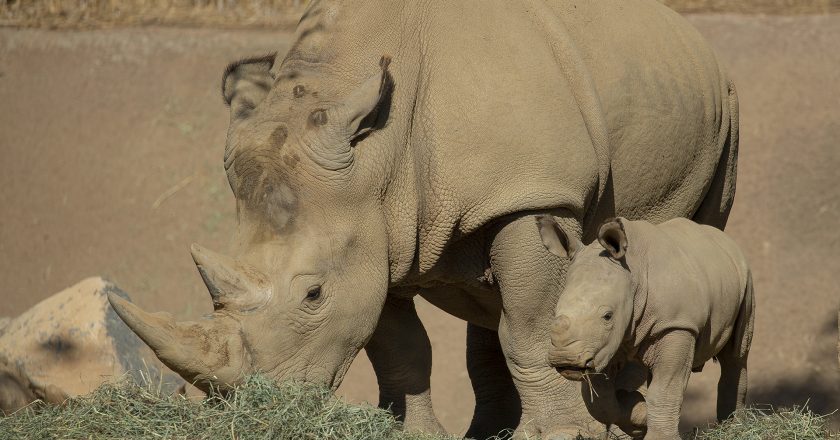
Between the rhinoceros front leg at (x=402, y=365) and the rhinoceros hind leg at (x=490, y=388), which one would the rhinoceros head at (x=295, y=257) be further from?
the rhinoceros hind leg at (x=490, y=388)

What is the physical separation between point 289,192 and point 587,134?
1.38m

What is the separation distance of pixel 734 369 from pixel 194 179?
23.6 feet

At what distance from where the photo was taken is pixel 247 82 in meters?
6.25

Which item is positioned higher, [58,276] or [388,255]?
[388,255]

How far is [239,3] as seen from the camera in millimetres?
13297

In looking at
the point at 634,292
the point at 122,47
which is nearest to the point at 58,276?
the point at 122,47

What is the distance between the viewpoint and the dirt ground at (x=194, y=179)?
11125mm

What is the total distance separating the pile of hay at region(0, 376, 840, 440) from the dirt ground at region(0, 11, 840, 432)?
208 inches

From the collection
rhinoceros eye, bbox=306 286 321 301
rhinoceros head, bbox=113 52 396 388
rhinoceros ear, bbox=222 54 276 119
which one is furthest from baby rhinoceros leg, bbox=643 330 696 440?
rhinoceros ear, bbox=222 54 276 119

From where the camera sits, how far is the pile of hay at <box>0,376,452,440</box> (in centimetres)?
527

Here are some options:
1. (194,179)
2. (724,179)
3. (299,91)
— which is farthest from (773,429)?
(194,179)

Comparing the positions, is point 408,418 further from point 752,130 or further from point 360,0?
point 752,130

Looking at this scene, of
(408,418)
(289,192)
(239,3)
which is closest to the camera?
(289,192)

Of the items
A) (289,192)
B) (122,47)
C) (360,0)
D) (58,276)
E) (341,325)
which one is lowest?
(58,276)
